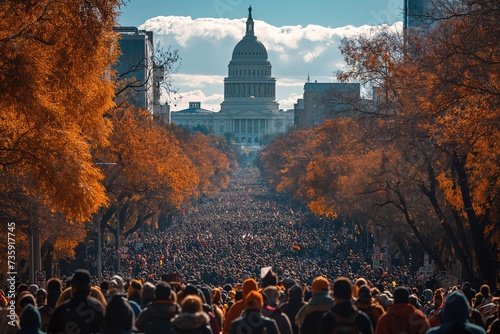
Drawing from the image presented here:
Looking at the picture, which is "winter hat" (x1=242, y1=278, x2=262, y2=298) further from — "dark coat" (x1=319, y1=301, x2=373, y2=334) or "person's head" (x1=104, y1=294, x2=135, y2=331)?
"person's head" (x1=104, y1=294, x2=135, y2=331)

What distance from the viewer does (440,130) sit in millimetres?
28344

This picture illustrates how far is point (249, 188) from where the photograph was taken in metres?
180

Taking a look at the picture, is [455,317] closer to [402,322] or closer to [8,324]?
[402,322]

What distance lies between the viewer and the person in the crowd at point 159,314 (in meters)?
13.4

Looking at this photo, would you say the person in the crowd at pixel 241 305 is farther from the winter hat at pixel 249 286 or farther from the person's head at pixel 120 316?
the person's head at pixel 120 316

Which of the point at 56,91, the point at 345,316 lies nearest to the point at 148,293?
the point at 345,316

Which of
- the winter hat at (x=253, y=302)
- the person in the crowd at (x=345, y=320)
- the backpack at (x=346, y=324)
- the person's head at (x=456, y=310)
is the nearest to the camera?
the person's head at (x=456, y=310)

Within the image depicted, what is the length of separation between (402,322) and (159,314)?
264cm

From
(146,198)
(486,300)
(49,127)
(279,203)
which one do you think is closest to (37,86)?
(49,127)

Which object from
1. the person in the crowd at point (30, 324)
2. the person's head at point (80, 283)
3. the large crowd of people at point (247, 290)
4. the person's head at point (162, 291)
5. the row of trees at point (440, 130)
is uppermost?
the row of trees at point (440, 130)

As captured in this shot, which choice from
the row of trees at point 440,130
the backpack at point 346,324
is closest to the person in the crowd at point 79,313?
the backpack at point 346,324

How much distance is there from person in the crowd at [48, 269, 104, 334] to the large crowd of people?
0.5 inches

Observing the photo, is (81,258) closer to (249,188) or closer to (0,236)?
(0,236)

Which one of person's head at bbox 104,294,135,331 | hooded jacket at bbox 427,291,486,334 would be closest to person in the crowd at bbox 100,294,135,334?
person's head at bbox 104,294,135,331
